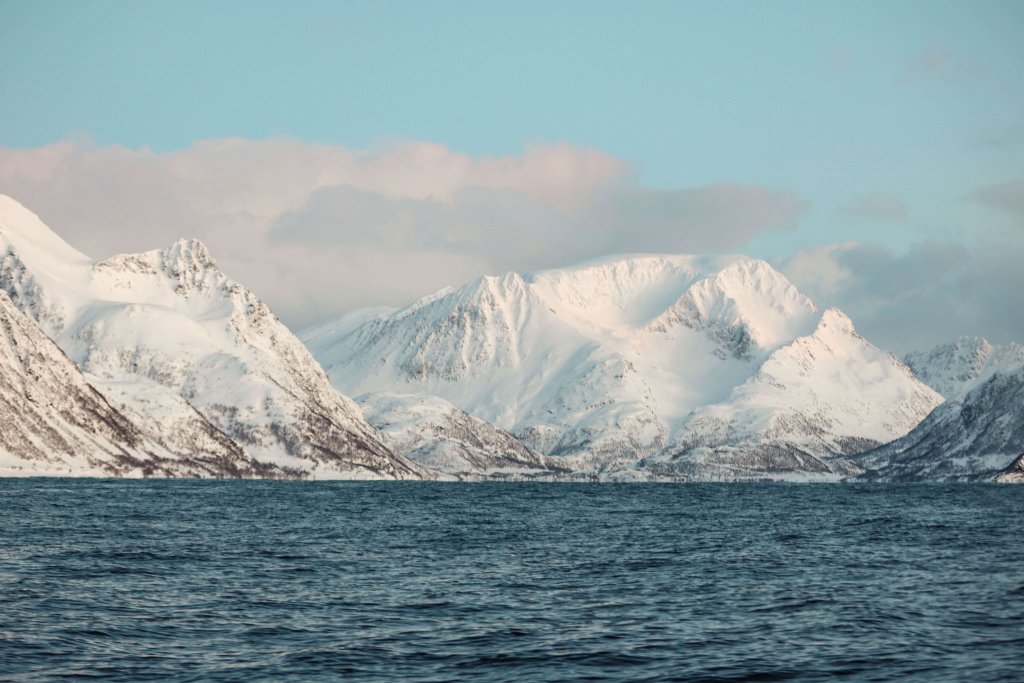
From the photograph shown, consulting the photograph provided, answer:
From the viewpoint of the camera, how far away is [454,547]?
106m

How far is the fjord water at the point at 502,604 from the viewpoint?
52188mm

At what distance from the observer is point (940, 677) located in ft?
163

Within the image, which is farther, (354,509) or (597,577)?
(354,509)

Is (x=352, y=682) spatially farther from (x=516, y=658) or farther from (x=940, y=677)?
(x=940, y=677)

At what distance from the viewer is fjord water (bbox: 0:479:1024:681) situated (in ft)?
171

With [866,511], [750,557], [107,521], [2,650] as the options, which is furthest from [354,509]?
[2,650]

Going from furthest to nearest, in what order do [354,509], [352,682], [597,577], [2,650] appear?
[354,509] < [597,577] < [2,650] < [352,682]

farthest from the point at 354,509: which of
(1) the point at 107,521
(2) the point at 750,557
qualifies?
(2) the point at 750,557

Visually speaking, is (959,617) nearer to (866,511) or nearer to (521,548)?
(521,548)

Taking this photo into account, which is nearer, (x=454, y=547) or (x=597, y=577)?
(x=597, y=577)

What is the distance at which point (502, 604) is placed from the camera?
69.2 meters

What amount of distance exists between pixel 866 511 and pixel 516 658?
141 meters

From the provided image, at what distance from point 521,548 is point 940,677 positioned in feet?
189

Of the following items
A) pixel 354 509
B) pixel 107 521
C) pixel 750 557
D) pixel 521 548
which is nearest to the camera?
pixel 750 557
